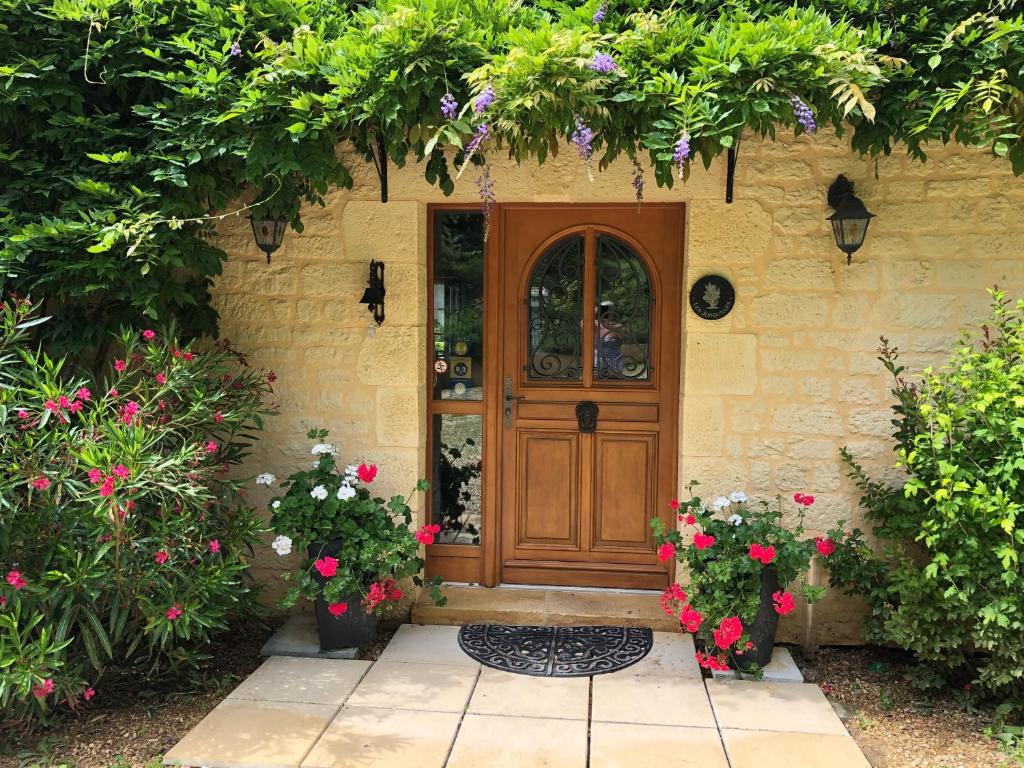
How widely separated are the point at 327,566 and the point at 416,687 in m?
0.69

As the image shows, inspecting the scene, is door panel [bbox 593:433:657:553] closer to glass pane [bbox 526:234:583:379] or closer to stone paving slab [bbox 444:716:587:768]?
glass pane [bbox 526:234:583:379]

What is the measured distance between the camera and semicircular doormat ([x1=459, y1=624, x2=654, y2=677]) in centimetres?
378

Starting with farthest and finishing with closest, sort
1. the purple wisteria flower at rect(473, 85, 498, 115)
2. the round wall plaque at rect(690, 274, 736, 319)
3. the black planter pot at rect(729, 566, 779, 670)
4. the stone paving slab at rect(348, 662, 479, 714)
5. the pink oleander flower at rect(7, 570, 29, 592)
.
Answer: the round wall plaque at rect(690, 274, 736, 319) → the black planter pot at rect(729, 566, 779, 670) → the stone paving slab at rect(348, 662, 479, 714) → the purple wisteria flower at rect(473, 85, 498, 115) → the pink oleander flower at rect(7, 570, 29, 592)

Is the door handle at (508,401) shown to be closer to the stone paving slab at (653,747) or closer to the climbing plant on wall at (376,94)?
the climbing plant on wall at (376,94)

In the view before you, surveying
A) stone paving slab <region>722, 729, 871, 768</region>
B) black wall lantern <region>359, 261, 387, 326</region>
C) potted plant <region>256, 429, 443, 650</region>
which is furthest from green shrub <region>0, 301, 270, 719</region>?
stone paving slab <region>722, 729, 871, 768</region>

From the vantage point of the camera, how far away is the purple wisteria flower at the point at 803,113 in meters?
2.97

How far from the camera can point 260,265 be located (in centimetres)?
438

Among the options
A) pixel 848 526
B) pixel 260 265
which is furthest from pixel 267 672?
pixel 848 526

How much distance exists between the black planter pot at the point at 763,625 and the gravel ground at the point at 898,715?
0.31m

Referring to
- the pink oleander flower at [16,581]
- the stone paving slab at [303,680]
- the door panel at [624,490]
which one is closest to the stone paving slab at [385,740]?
the stone paving slab at [303,680]

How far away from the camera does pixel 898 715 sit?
3475mm

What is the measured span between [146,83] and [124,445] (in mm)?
1725

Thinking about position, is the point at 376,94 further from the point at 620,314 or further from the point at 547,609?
the point at 547,609

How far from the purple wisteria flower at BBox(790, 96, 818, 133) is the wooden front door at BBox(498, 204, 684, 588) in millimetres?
1358
